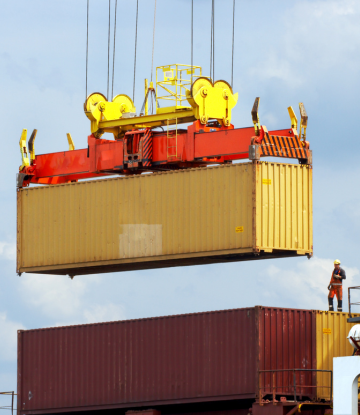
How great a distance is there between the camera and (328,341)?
113 ft

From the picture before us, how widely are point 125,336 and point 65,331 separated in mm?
2478

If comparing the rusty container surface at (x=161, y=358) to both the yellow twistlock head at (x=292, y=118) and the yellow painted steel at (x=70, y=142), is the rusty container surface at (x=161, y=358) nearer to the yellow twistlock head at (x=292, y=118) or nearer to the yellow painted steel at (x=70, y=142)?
the yellow twistlock head at (x=292, y=118)

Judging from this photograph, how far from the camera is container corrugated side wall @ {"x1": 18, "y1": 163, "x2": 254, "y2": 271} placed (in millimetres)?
37312

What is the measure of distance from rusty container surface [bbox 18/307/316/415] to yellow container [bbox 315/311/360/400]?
0.28 m

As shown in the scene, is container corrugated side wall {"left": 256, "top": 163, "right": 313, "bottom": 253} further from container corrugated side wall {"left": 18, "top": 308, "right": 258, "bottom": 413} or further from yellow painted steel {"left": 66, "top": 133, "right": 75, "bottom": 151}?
yellow painted steel {"left": 66, "top": 133, "right": 75, "bottom": 151}

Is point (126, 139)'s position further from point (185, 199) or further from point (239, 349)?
point (239, 349)

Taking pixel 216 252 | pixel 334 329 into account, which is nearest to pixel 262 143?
pixel 216 252

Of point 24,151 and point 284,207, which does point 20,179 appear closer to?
point 24,151

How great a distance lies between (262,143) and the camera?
3744 centimetres

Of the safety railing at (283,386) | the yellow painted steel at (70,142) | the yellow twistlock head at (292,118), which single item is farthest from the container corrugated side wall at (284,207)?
the yellow painted steel at (70,142)

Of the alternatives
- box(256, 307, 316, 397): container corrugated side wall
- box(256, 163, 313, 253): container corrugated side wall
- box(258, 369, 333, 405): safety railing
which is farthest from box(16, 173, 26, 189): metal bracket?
box(258, 369, 333, 405): safety railing

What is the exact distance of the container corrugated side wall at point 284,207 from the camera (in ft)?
120

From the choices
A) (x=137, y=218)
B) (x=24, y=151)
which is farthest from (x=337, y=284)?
(x=24, y=151)

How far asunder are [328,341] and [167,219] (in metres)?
7.10
